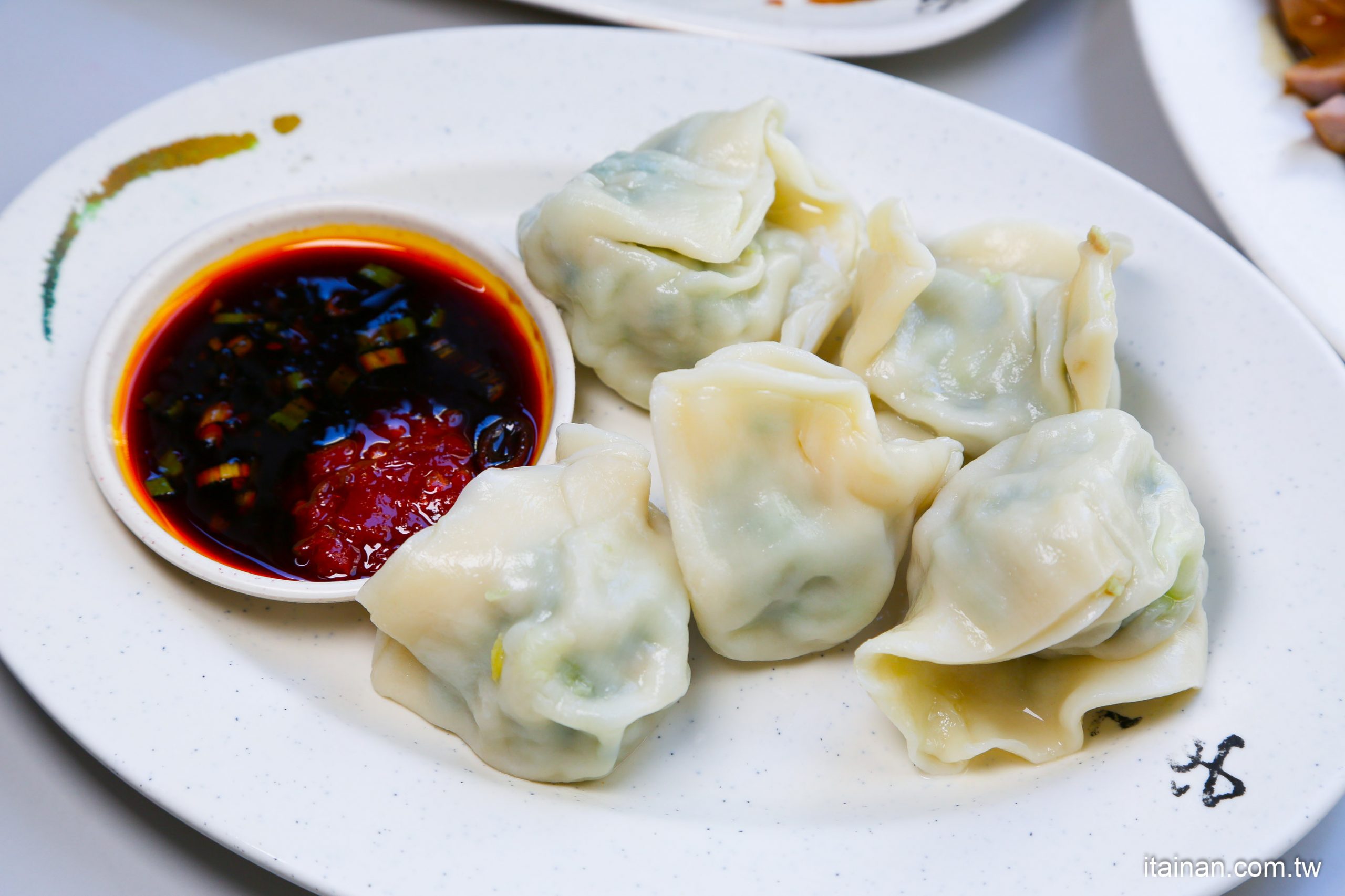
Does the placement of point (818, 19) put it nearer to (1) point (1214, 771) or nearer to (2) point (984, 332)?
(2) point (984, 332)

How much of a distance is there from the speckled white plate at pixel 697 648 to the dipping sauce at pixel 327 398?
6.4 inches

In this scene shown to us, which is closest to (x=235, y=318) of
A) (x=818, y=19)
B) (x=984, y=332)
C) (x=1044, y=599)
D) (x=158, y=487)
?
(x=158, y=487)

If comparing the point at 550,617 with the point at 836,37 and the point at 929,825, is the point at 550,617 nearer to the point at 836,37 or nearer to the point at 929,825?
the point at 929,825

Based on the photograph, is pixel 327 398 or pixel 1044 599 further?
pixel 327 398

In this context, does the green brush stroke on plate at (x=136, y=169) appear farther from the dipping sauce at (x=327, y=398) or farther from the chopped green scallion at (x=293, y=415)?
the chopped green scallion at (x=293, y=415)

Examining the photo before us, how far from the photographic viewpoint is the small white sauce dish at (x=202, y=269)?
2178mm

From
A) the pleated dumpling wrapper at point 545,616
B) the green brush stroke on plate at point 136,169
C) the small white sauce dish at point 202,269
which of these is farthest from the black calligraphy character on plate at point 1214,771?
the green brush stroke on plate at point 136,169

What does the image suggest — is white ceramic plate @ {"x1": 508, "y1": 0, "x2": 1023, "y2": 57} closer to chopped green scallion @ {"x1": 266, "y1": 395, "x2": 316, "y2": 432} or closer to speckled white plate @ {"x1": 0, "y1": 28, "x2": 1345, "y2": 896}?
speckled white plate @ {"x1": 0, "y1": 28, "x2": 1345, "y2": 896}

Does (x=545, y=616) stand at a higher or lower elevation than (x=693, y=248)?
lower

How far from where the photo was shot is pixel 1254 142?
3125mm

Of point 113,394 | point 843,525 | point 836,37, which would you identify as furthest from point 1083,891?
point 836,37

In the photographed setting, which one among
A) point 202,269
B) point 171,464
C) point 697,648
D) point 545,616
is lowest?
point 697,648

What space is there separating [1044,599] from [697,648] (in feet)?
2.70

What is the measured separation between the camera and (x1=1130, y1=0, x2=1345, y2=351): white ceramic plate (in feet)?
9.37
